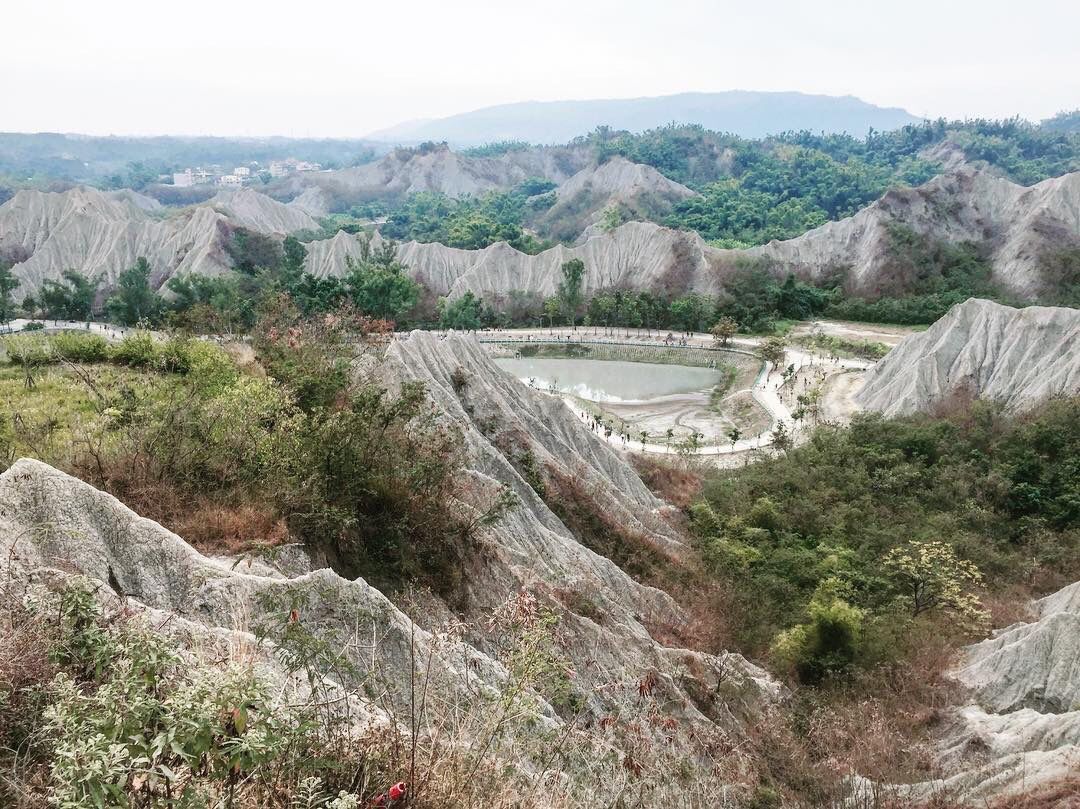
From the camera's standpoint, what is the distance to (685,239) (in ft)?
212

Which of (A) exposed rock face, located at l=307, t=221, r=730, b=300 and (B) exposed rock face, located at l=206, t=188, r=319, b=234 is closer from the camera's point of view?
(A) exposed rock face, located at l=307, t=221, r=730, b=300

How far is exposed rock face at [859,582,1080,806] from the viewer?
9547 millimetres

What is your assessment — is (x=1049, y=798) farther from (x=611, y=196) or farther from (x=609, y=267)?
(x=611, y=196)

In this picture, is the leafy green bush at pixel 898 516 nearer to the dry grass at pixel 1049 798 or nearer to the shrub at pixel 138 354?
the dry grass at pixel 1049 798

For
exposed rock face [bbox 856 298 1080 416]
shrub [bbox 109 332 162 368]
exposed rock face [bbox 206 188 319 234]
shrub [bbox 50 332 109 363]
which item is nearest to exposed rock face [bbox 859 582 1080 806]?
shrub [bbox 109 332 162 368]

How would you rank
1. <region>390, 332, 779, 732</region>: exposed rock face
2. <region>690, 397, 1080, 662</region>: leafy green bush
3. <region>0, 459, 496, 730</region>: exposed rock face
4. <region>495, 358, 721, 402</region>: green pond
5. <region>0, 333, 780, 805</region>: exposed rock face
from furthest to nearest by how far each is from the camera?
1. <region>495, 358, 721, 402</region>: green pond
2. <region>690, 397, 1080, 662</region>: leafy green bush
3. <region>390, 332, 779, 732</region>: exposed rock face
4. <region>0, 333, 780, 805</region>: exposed rock face
5. <region>0, 459, 496, 730</region>: exposed rock face

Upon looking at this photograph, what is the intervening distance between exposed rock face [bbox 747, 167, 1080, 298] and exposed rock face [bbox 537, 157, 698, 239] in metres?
36.4

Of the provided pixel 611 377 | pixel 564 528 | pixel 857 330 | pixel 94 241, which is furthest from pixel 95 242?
pixel 564 528

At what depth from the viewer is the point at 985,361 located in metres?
34.2

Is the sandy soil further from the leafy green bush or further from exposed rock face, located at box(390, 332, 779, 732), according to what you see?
exposed rock face, located at box(390, 332, 779, 732)

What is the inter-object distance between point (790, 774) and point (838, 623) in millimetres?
4392

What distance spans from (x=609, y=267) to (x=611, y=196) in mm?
46532

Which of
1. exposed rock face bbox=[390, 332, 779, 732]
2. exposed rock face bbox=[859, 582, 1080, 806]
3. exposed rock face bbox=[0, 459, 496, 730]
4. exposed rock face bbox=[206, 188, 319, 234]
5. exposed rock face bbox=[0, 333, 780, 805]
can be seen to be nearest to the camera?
exposed rock face bbox=[0, 459, 496, 730]

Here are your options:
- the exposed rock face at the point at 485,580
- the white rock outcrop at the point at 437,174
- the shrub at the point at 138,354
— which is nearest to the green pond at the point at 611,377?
the exposed rock face at the point at 485,580
